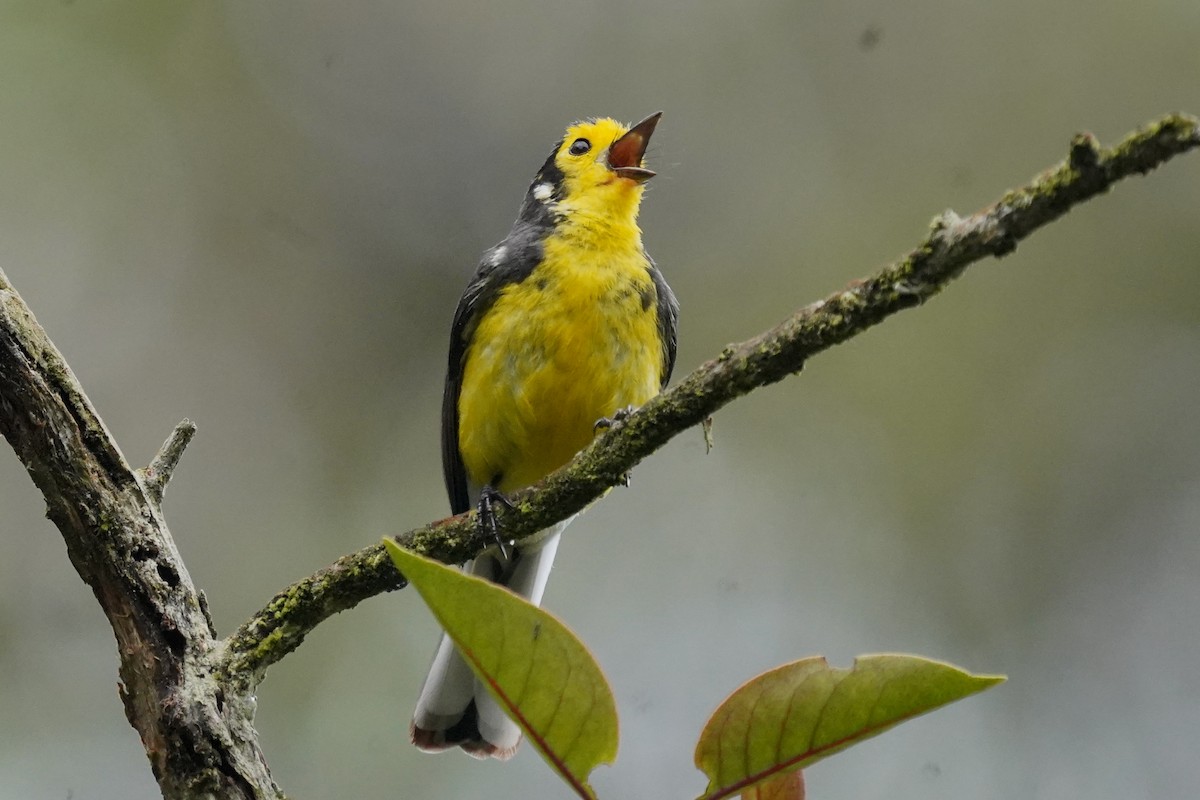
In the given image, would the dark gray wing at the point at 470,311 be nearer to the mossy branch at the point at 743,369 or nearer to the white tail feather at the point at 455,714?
the white tail feather at the point at 455,714

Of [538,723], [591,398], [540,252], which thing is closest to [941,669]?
[538,723]

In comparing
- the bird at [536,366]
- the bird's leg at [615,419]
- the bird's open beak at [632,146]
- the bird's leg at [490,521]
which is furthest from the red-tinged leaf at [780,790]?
the bird's open beak at [632,146]

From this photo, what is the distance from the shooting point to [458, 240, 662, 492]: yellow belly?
405 cm

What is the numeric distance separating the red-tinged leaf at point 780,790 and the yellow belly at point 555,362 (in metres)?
2.70

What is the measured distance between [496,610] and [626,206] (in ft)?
11.8

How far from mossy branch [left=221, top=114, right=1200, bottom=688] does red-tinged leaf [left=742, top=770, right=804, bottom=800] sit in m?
0.78

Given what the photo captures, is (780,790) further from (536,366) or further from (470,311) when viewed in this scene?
(470,311)

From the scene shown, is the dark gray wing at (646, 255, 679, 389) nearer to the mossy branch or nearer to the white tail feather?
the white tail feather

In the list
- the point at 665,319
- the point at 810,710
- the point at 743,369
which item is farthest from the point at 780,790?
the point at 665,319

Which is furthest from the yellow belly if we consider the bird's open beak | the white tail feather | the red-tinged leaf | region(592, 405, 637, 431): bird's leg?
the red-tinged leaf

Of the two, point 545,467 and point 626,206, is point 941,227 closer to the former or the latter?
point 545,467

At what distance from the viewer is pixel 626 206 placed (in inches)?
187

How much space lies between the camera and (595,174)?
496 centimetres

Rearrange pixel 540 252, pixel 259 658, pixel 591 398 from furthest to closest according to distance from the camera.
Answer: pixel 540 252 → pixel 591 398 → pixel 259 658
